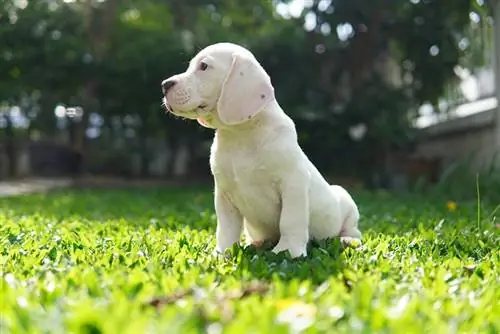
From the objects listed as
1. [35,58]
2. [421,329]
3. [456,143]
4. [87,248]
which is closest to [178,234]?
[87,248]

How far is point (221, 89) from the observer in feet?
8.30

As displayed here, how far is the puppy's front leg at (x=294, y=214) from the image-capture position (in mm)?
2537

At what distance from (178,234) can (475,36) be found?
704 cm

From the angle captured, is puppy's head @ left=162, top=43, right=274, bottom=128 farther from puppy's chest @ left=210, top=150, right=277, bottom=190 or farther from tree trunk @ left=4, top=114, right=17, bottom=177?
tree trunk @ left=4, top=114, right=17, bottom=177

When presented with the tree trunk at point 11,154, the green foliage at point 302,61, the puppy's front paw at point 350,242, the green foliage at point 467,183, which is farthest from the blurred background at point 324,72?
the puppy's front paw at point 350,242

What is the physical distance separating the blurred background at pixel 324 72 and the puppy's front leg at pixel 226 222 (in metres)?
6.39

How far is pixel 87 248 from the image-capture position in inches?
110

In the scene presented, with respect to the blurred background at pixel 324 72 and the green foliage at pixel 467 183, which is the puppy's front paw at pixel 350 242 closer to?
the green foliage at pixel 467 183

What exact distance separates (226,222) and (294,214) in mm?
368

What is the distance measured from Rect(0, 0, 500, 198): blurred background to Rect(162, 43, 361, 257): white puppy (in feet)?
21.2

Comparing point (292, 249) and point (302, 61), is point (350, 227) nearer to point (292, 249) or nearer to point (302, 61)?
point (292, 249)

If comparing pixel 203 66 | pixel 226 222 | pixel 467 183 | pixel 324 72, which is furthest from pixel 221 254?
pixel 324 72

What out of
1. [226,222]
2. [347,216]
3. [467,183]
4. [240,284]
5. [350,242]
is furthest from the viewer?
[467,183]

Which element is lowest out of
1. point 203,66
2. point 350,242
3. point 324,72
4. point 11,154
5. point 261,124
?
point 11,154
